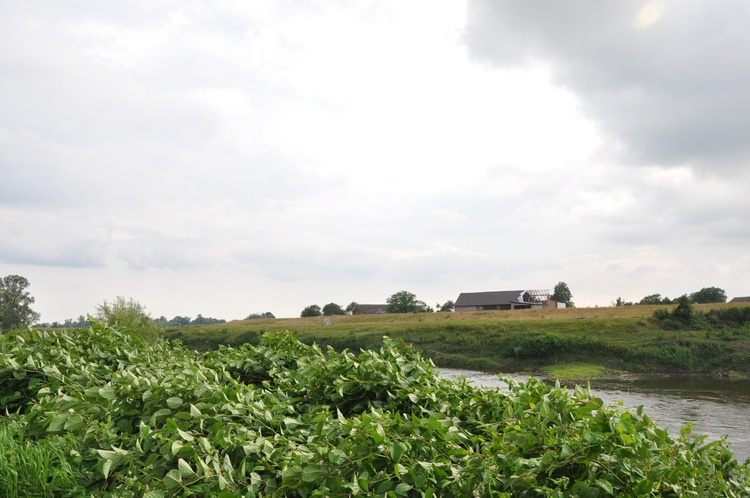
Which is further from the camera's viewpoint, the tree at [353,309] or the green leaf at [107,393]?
the tree at [353,309]

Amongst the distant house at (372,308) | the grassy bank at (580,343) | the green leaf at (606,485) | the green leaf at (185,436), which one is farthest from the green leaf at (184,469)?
the distant house at (372,308)

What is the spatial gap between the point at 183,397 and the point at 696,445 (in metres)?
4.63

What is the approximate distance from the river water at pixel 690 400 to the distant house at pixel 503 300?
216 feet

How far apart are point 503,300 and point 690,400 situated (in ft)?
250

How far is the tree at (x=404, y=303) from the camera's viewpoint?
98.7 metres

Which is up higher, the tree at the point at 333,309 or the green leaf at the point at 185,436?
the tree at the point at 333,309

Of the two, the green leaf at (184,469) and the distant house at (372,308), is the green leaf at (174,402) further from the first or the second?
the distant house at (372,308)

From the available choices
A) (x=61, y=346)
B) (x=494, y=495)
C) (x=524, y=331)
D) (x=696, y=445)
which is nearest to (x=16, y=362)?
(x=61, y=346)

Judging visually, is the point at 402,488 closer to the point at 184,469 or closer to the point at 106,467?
the point at 184,469

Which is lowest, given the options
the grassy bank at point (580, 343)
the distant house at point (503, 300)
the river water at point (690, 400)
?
the river water at point (690, 400)

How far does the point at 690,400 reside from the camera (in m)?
25.5

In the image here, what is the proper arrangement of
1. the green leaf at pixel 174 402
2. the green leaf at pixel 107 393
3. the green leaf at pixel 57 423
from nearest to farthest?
1. the green leaf at pixel 174 402
2. the green leaf at pixel 57 423
3. the green leaf at pixel 107 393

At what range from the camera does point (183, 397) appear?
5398mm

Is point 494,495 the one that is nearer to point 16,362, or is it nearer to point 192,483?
point 192,483
